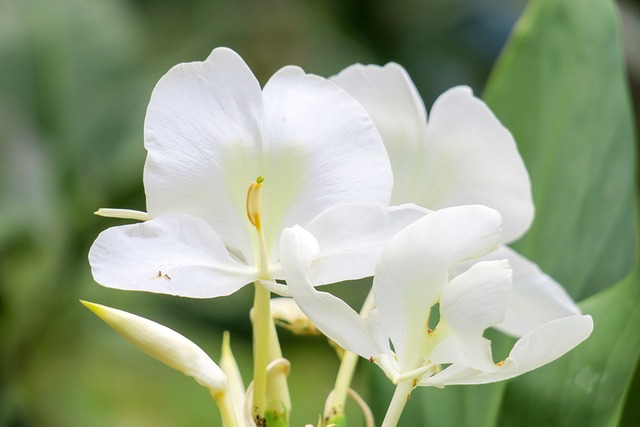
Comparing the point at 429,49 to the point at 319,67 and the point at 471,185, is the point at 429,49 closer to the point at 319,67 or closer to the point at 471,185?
the point at 319,67

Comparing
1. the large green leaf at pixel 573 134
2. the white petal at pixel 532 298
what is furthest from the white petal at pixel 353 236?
the large green leaf at pixel 573 134

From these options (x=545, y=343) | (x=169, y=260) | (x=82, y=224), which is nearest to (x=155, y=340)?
(x=169, y=260)

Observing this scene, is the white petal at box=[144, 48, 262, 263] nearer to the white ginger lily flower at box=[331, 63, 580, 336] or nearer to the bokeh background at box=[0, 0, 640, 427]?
the white ginger lily flower at box=[331, 63, 580, 336]

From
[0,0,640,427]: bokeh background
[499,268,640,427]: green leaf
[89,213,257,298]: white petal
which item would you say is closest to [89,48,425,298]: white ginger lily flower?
[89,213,257,298]: white petal

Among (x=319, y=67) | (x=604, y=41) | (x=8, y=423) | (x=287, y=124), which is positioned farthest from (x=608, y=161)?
(x=319, y=67)

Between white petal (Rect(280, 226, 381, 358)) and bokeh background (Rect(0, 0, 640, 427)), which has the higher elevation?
white petal (Rect(280, 226, 381, 358))

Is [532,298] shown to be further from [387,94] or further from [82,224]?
[82,224]

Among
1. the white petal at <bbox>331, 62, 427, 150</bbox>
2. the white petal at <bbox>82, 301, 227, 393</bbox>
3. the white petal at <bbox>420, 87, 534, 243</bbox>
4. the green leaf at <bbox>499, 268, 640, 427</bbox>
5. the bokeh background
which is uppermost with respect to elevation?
the white petal at <bbox>331, 62, 427, 150</bbox>
